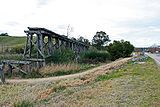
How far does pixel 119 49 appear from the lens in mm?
71562

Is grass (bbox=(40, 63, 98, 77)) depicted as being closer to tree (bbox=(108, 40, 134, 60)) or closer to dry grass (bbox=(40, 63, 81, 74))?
dry grass (bbox=(40, 63, 81, 74))

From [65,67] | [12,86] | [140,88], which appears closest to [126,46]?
[65,67]

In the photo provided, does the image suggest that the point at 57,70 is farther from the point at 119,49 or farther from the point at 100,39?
the point at 100,39

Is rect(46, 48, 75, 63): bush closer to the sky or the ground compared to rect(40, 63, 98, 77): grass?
closer to the sky

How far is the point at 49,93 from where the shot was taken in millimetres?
17625

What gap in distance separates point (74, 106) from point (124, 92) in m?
2.90

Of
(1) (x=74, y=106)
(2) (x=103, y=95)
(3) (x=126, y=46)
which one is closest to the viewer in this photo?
(1) (x=74, y=106)

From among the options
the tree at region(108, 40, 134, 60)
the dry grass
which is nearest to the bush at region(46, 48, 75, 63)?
the dry grass

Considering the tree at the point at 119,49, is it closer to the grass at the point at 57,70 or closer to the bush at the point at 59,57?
the bush at the point at 59,57

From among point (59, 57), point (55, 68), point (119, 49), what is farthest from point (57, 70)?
point (119, 49)

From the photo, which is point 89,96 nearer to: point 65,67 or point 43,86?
point 43,86

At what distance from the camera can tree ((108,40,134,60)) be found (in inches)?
2726

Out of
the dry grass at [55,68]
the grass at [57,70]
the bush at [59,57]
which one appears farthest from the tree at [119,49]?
the grass at [57,70]

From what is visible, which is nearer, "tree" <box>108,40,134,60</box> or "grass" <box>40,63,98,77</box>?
"grass" <box>40,63,98,77</box>
